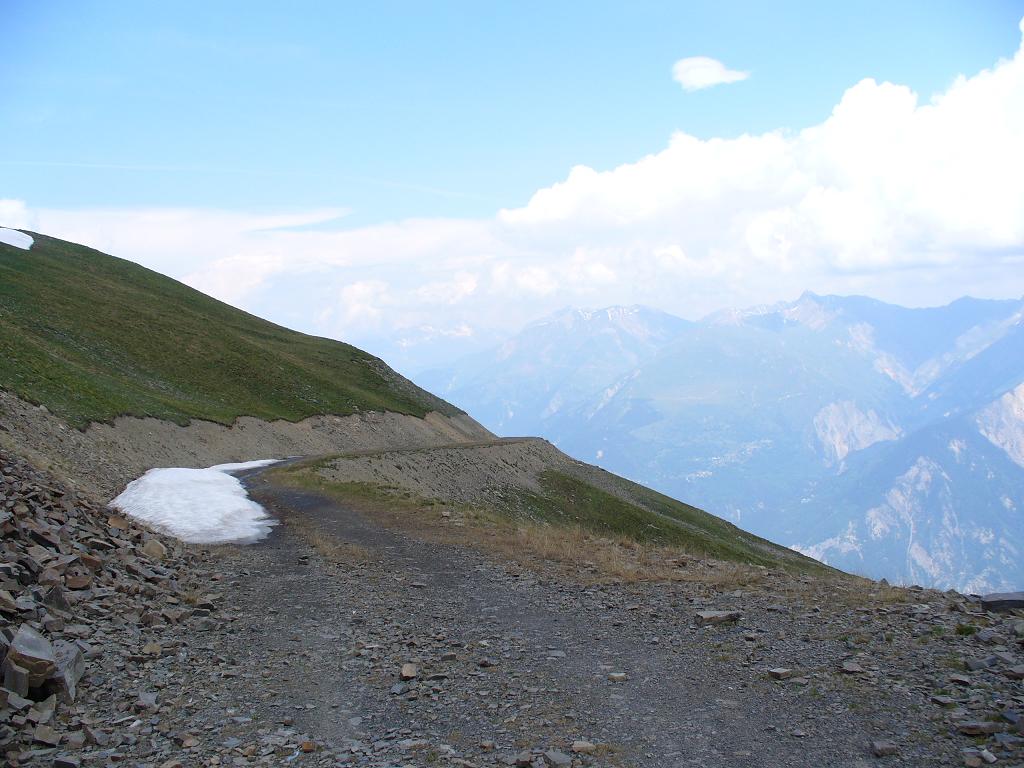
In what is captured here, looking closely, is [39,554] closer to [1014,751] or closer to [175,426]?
[1014,751]

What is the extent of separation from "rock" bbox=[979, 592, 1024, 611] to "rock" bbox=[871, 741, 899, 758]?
5977 millimetres

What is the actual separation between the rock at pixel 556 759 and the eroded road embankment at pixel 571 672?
3 cm

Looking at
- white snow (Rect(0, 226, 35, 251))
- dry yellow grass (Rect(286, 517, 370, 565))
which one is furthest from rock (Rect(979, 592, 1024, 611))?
white snow (Rect(0, 226, 35, 251))

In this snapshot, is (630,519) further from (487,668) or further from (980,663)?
(980,663)

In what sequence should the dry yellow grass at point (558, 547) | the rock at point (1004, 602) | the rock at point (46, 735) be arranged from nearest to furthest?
the rock at point (46, 735), the rock at point (1004, 602), the dry yellow grass at point (558, 547)

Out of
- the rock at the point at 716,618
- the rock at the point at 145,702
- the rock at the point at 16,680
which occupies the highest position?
the rock at the point at 716,618

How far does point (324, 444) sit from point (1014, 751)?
55.3m

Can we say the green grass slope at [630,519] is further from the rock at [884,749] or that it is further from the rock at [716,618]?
the rock at [884,749]

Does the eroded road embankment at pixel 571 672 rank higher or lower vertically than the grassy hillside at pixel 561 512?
lower

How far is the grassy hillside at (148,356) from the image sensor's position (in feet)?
139

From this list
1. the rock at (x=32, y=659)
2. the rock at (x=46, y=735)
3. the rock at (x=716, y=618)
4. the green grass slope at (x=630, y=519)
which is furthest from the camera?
the green grass slope at (x=630, y=519)

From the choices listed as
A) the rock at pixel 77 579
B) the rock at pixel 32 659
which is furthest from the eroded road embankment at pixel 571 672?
the rock at pixel 77 579

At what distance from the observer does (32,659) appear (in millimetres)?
9102

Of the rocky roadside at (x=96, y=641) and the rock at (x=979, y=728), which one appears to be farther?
the rocky roadside at (x=96, y=641)
